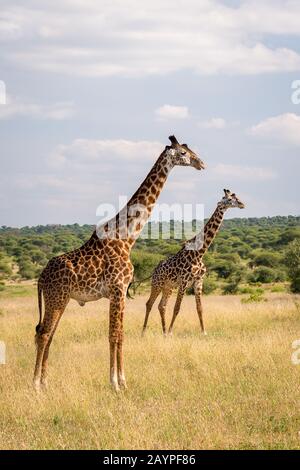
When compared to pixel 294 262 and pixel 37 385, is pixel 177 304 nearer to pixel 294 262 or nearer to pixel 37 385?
pixel 37 385

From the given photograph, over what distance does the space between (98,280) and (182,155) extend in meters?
2.31

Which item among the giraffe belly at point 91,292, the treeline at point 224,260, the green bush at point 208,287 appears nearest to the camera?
the giraffe belly at point 91,292

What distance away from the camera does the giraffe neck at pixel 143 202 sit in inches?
406

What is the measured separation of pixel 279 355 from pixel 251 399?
99.5 inches

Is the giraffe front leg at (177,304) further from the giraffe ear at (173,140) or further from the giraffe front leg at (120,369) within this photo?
the giraffe ear at (173,140)

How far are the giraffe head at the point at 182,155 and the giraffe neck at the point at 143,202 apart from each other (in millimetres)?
77

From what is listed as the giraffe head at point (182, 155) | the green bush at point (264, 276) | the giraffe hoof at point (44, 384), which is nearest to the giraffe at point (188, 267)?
the giraffe head at point (182, 155)

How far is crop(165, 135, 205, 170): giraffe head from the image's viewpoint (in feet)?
34.4

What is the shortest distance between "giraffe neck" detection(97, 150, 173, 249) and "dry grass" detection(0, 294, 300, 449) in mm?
2279

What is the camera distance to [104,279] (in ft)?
33.1

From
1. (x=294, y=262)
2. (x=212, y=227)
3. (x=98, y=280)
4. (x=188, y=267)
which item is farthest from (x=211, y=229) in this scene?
(x=294, y=262)
